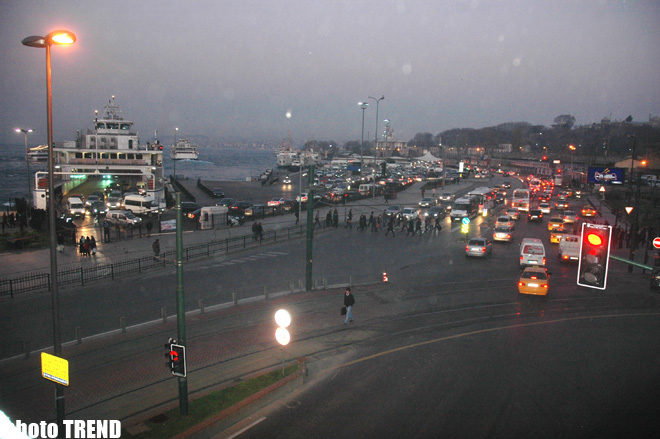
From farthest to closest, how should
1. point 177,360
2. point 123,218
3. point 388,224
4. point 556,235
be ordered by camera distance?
point 123,218, point 388,224, point 556,235, point 177,360

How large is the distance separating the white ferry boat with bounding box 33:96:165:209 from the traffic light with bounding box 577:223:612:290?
196ft

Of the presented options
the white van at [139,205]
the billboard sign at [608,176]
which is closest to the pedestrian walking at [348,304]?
the white van at [139,205]

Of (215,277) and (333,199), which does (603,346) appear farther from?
(333,199)

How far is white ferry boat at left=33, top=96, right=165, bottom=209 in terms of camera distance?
205 feet

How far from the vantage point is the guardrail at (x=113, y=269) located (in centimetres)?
1766

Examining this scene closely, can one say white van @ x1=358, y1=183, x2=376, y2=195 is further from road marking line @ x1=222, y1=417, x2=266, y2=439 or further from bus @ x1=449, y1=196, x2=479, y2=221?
road marking line @ x1=222, y1=417, x2=266, y2=439

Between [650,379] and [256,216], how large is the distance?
30.1m

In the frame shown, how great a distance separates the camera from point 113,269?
20.3 meters

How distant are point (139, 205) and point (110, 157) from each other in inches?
1109

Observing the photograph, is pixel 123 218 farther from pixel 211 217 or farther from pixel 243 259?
pixel 243 259

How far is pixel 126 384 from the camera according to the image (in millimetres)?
10070

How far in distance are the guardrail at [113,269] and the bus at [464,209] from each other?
18.6m

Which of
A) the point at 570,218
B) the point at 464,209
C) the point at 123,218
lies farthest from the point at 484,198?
the point at 123,218

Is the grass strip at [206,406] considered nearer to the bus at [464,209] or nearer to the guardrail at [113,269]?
the guardrail at [113,269]
